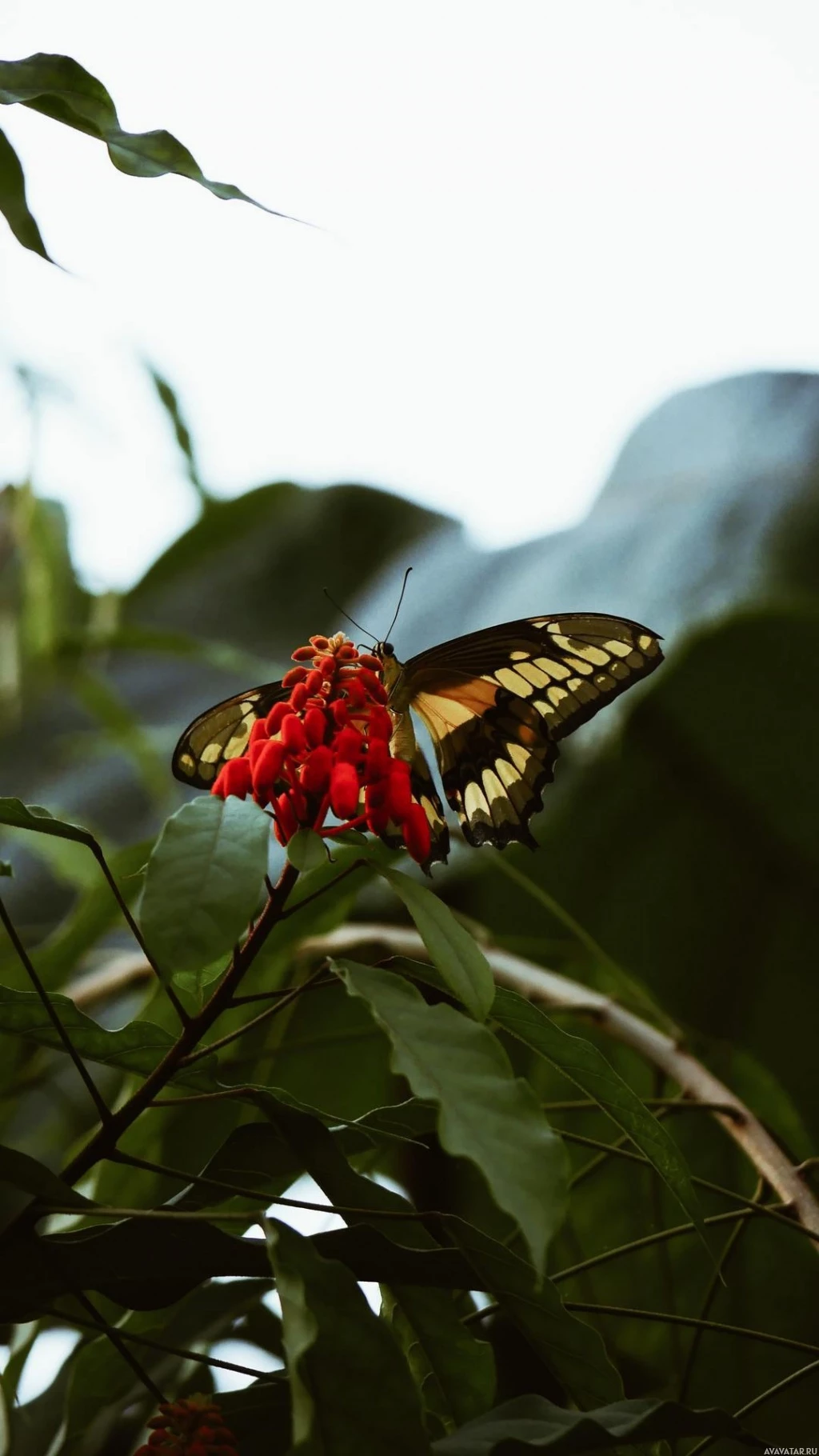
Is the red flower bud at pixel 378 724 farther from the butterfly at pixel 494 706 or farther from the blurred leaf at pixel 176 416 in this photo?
the blurred leaf at pixel 176 416

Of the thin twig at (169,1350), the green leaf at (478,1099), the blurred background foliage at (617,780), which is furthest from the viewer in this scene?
the blurred background foliage at (617,780)

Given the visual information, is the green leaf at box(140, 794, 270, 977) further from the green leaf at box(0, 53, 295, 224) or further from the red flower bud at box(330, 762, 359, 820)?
the green leaf at box(0, 53, 295, 224)

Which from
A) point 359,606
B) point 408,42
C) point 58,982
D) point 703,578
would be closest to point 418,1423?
point 58,982

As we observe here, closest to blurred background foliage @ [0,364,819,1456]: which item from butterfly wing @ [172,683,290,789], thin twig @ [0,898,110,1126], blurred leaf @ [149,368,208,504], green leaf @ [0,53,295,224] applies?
blurred leaf @ [149,368,208,504]

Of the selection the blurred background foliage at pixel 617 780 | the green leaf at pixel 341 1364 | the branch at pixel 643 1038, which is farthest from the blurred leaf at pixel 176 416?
the green leaf at pixel 341 1364

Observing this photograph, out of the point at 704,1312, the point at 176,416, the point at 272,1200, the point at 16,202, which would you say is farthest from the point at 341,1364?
the point at 176,416
